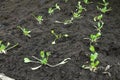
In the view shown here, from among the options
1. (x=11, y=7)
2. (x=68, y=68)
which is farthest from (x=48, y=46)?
(x=11, y=7)

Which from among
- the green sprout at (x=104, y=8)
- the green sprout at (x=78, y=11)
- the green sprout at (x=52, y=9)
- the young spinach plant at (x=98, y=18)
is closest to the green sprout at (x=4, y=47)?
the green sprout at (x=52, y=9)

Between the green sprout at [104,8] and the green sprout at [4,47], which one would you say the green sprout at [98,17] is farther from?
the green sprout at [4,47]

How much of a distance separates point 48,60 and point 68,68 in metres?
0.25

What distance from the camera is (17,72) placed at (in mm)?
2459

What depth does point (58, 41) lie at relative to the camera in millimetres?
2861

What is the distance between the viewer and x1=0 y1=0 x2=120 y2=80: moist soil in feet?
7.96

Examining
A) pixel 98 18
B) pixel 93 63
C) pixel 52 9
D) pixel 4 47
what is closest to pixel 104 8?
pixel 98 18

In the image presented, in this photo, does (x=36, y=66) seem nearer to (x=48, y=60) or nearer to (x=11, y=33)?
(x=48, y=60)

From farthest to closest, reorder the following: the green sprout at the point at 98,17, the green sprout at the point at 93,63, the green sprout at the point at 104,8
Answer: the green sprout at the point at 104,8, the green sprout at the point at 98,17, the green sprout at the point at 93,63

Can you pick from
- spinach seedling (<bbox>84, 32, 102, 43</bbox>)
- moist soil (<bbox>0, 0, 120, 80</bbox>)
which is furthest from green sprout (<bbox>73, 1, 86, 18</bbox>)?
spinach seedling (<bbox>84, 32, 102, 43</bbox>)

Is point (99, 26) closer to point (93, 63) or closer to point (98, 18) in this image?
point (98, 18)

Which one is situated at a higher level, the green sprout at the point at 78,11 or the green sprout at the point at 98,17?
the green sprout at the point at 78,11

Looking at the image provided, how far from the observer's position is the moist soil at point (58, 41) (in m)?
2.43

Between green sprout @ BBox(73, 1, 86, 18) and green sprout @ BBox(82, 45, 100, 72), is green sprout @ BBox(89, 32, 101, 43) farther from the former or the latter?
green sprout @ BBox(73, 1, 86, 18)
